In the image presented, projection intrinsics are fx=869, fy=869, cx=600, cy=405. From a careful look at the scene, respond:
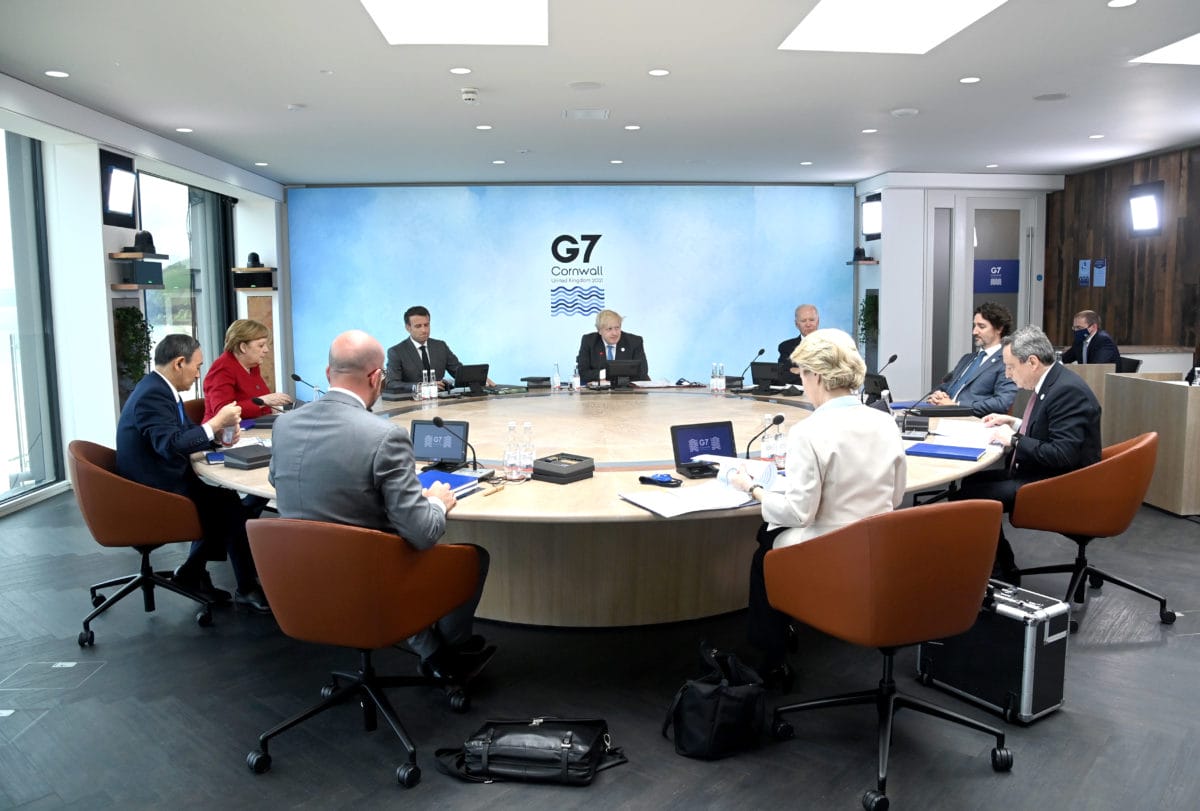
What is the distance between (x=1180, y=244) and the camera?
884 cm

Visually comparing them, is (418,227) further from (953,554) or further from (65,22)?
(953,554)

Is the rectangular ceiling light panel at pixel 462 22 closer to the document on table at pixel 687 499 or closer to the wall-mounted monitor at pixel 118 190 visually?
the document on table at pixel 687 499

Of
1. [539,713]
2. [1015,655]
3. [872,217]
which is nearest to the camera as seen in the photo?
[1015,655]

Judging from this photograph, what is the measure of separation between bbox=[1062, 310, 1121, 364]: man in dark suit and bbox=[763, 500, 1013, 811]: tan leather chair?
6.29m

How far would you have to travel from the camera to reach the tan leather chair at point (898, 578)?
2.51m

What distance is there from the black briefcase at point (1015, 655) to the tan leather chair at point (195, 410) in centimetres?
399

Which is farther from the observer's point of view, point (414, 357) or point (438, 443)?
point (414, 357)

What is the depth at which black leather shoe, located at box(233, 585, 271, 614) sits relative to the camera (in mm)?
4168

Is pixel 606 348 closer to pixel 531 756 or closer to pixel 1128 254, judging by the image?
pixel 531 756

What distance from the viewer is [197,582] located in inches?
171

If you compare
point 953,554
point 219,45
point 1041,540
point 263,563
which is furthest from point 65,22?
point 1041,540

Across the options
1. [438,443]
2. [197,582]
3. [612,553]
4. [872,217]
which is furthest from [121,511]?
[872,217]

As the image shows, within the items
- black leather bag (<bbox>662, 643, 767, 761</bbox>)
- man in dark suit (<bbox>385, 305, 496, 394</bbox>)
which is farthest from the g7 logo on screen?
black leather bag (<bbox>662, 643, 767, 761</bbox>)

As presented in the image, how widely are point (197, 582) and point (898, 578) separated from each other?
11.2 ft
